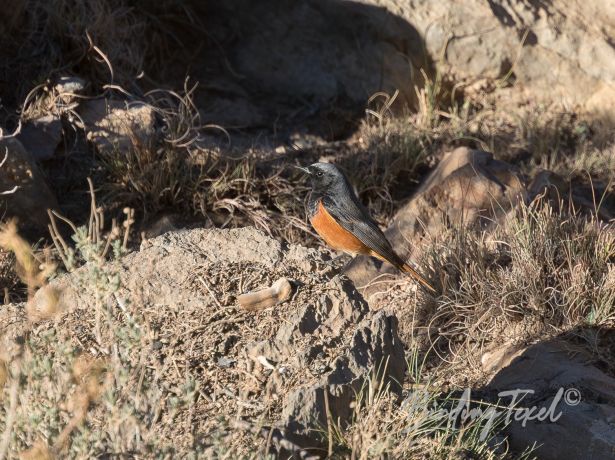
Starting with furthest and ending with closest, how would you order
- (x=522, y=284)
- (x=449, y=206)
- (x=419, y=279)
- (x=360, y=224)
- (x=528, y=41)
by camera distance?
(x=528, y=41) < (x=449, y=206) < (x=360, y=224) < (x=419, y=279) < (x=522, y=284)

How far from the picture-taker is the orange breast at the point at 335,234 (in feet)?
21.5

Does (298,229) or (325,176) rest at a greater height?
(325,176)

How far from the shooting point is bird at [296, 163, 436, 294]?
641cm

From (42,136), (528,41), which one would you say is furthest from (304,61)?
(42,136)

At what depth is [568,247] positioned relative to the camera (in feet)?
19.9

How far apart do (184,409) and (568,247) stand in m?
3.13

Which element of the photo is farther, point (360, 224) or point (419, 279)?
point (360, 224)

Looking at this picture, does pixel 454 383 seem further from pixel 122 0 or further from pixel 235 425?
pixel 122 0

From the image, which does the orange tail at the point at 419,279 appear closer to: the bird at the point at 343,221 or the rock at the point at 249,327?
the bird at the point at 343,221

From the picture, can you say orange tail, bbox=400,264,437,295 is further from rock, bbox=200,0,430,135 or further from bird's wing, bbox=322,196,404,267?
rock, bbox=200,0,430,135

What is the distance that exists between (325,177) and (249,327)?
8.98 feet

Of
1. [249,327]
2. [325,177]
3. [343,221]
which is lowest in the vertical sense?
[343,221]

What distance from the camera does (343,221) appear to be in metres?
6.61

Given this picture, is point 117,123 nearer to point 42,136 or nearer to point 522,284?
point 42,136
